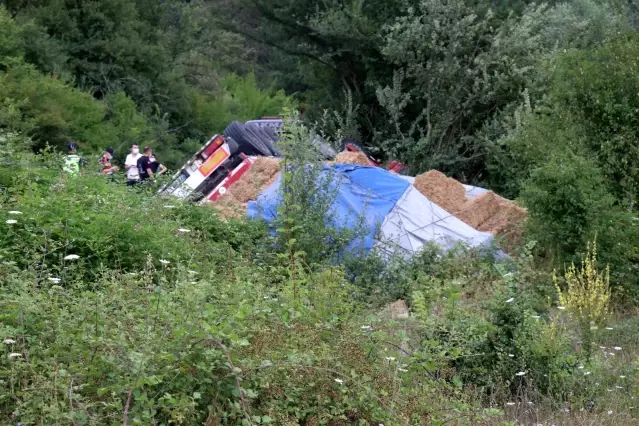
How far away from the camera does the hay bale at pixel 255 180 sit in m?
14.4

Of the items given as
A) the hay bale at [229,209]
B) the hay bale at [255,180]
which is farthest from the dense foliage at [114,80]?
the hay bale at [229,209]

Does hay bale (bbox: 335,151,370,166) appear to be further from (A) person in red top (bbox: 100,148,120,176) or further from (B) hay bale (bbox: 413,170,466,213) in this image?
(A) person in red top (bbox: 100,148,120,176)

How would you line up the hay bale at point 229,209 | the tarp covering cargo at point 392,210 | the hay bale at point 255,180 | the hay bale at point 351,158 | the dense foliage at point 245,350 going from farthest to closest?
the hay bale at point 351,158, the hay bale at point 255,180, the tarp covering cargo at point 392,210, the hay bale at point 229,209, the dense foliage at point 245,350

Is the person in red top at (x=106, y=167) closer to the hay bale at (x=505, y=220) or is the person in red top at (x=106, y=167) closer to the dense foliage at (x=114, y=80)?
the dense foliage at (x=114, y=80)

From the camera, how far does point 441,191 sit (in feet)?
48.3

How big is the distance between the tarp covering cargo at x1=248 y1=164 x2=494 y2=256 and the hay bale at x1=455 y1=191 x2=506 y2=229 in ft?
1.88

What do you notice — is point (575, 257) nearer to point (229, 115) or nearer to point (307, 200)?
Answer: point (307, 200)

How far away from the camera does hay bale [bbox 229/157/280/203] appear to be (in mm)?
14406

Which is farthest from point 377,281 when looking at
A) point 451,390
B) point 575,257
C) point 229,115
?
point 229,115

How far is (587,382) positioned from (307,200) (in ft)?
15.7

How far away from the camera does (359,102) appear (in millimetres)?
25422

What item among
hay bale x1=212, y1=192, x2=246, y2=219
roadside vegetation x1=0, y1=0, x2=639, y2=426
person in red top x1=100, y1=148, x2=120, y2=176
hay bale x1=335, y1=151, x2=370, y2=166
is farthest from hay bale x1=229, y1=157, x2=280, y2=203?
roadside vegetation x1=0, y1=0, x2=639, y2=426

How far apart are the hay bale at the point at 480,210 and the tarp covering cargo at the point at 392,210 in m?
0.57

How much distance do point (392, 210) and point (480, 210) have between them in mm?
1920
